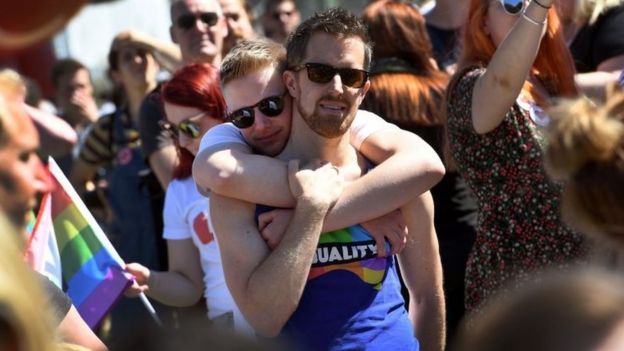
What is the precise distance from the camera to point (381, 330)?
2848mm

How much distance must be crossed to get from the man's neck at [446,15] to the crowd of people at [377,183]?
1.65ft

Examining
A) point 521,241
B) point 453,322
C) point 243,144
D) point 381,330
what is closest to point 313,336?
point 381,330

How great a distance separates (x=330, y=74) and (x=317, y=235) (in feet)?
1.43

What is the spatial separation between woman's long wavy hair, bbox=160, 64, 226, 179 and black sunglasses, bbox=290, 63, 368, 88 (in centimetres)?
98

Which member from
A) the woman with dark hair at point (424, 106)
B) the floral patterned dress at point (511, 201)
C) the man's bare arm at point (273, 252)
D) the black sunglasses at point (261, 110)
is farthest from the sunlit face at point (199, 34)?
the man's bare arm at point (273, 252)

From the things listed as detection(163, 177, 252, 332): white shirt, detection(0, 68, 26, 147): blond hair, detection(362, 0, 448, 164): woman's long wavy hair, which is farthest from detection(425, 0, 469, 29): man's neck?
detection(0, 68, 26, 147): blond hair

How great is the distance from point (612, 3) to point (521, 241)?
4.21 ft

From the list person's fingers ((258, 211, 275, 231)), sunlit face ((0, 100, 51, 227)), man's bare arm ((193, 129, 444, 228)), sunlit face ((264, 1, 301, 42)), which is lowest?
sunlit face ((264, 1, 301, 42))

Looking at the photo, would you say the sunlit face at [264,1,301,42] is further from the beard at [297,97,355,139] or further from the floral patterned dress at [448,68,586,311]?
the beard at [297,97,355,139]

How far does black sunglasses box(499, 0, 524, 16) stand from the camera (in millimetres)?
3406

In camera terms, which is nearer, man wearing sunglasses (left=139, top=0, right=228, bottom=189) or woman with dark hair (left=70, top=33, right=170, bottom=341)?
man wearing sunglasses (left=139, top=0, right=228, bottom=189)

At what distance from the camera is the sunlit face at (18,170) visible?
1.70 metres

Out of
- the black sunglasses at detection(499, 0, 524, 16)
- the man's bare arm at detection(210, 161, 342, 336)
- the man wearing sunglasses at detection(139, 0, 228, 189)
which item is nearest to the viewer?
the man's bare arm at detection(210, 161, 342, 336)

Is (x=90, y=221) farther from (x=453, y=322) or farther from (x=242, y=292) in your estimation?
(x=453, y=322)
